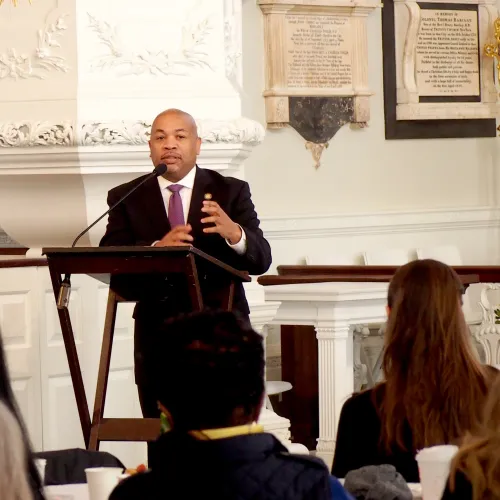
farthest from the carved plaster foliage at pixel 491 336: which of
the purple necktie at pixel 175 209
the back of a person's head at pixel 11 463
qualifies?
the back of a person's head at pixel 11 463

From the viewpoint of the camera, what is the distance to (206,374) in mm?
2088

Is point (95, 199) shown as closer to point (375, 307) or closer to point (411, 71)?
point (375, 307)

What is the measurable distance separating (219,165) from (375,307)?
1239 millimetres

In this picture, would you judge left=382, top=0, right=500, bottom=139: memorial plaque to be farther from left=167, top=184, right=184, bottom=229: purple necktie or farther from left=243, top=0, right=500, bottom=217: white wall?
left=167, top=184, right=184, bottom=229: purple necktie

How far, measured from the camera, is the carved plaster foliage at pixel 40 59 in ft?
18.8

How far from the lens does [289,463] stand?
214 centimetres

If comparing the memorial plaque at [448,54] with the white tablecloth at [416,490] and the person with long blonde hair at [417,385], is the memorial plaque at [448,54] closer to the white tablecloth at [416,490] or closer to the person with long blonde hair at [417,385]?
the person with long blonde hair at [417,385]

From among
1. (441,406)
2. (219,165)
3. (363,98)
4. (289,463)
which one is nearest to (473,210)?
(363,98)

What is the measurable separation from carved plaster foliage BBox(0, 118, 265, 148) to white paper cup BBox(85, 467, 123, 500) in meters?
3.05

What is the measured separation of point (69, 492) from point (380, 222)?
296 inches

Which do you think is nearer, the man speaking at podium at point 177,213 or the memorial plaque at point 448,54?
the man speaking at podium at point 177,213

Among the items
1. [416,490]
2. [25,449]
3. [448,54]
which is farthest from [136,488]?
[448,54]

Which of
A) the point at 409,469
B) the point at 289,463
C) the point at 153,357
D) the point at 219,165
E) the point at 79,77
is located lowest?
the point at 409,469

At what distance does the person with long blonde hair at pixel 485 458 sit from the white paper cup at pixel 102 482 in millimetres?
844
